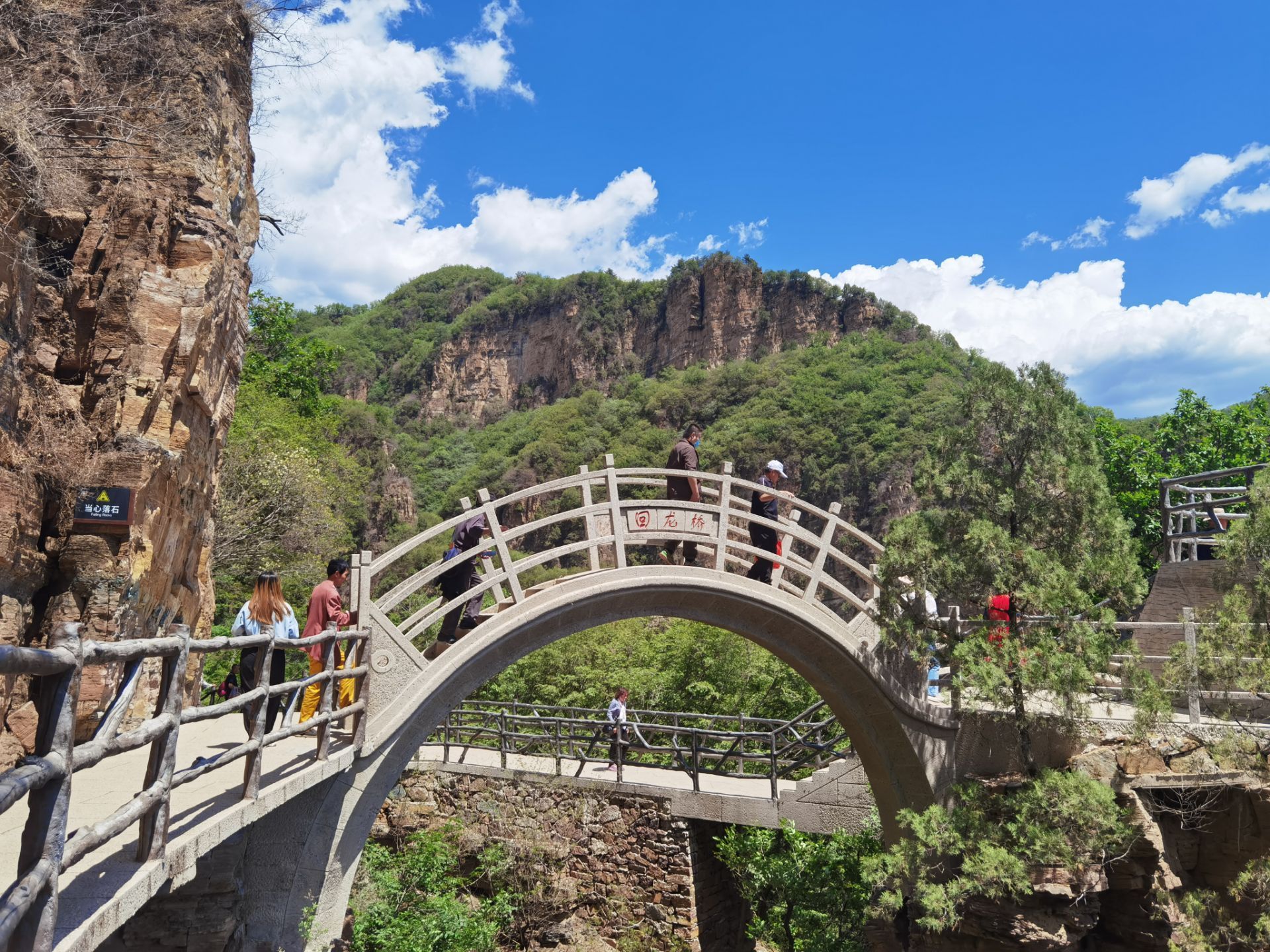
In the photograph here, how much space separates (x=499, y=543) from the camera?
698 centimetres

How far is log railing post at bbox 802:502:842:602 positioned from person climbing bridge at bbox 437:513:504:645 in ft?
10.0

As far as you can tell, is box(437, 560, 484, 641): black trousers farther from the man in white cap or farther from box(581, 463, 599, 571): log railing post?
the man in white cap

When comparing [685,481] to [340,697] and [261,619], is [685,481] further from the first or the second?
[261,619]

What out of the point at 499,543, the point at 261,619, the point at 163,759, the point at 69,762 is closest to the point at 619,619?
the point at 499,543

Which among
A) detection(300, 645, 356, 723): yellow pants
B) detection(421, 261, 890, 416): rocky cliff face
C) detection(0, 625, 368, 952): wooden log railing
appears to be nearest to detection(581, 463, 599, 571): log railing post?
detection(300, 645, 356, 723): yellow pants

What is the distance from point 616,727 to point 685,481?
5.93m

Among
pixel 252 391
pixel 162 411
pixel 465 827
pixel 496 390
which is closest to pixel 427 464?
pixel 496 390

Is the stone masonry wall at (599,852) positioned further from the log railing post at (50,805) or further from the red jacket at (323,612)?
the log railing post at (50,805)

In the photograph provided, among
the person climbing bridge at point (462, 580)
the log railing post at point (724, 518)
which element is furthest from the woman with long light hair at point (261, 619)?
the log railing post at point (724, 518)

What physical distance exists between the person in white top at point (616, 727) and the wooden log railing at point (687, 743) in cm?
9

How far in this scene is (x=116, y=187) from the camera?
7.50m

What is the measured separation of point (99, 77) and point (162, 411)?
299 cm

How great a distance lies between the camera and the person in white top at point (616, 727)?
1262 centimetres

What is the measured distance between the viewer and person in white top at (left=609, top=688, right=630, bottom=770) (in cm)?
1262
